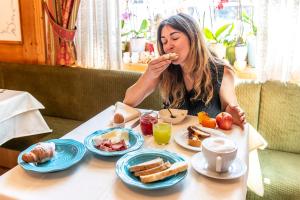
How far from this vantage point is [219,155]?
96cm

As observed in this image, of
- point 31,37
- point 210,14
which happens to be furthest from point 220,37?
point 31,37

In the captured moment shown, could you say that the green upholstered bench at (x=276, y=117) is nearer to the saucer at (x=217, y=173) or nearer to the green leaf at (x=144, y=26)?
the saucer at (x=217, y=173)

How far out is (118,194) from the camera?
907 mm

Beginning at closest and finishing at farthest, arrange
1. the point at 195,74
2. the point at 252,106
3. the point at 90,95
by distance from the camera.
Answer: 1. the point at 195,74
2. the point at 252,106
3. the point at 90,95

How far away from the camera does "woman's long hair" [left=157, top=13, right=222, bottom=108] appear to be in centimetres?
166

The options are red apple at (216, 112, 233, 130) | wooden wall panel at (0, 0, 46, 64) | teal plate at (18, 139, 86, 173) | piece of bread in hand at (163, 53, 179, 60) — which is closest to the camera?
teal plate at (18, 139, 86, 173)

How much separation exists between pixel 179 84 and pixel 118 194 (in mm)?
Result: 975

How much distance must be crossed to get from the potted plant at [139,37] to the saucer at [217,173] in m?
1.65

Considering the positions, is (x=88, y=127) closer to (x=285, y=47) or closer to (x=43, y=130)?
(x=43, y=130)

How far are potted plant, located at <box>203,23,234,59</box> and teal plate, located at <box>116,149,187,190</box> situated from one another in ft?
4.53

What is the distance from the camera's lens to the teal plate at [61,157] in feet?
3.34

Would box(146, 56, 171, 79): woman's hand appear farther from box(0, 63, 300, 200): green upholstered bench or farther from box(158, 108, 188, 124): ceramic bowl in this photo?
box(0, 63, 300, 200): green upholstered bench

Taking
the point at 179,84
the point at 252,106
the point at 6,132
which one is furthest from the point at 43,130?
the point at 252,106

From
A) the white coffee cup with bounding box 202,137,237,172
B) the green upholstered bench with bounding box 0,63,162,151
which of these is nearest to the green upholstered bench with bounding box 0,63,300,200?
the green upholstered bench with bounding box 0,63,162,151
